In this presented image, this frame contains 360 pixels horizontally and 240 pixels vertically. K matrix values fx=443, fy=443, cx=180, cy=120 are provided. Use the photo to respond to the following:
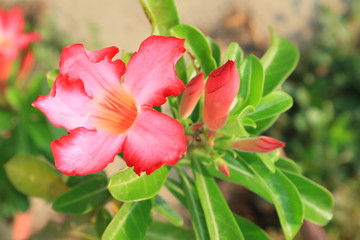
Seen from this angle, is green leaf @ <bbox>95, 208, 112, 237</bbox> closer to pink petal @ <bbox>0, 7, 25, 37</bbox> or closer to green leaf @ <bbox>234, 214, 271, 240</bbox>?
green leaf @ <bbox>234, 214, 271, 240</bbox>

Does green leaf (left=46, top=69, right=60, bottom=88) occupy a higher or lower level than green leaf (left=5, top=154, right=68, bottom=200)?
higher

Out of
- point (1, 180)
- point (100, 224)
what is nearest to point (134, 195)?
point (100, 224)

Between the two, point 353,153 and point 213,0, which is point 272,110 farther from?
point 213,0

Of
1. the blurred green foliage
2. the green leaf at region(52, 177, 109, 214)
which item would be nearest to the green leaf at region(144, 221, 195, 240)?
the green leaf at region(52, 177, 109, 214)

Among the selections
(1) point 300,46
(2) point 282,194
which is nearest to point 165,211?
(2) point 282,194

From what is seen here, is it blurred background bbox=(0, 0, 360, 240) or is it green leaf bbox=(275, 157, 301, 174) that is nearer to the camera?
green leaf bbox=(275, 157, 301, 174)

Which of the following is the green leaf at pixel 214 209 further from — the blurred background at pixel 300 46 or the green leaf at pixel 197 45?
the blurred background at pixel 300 46
